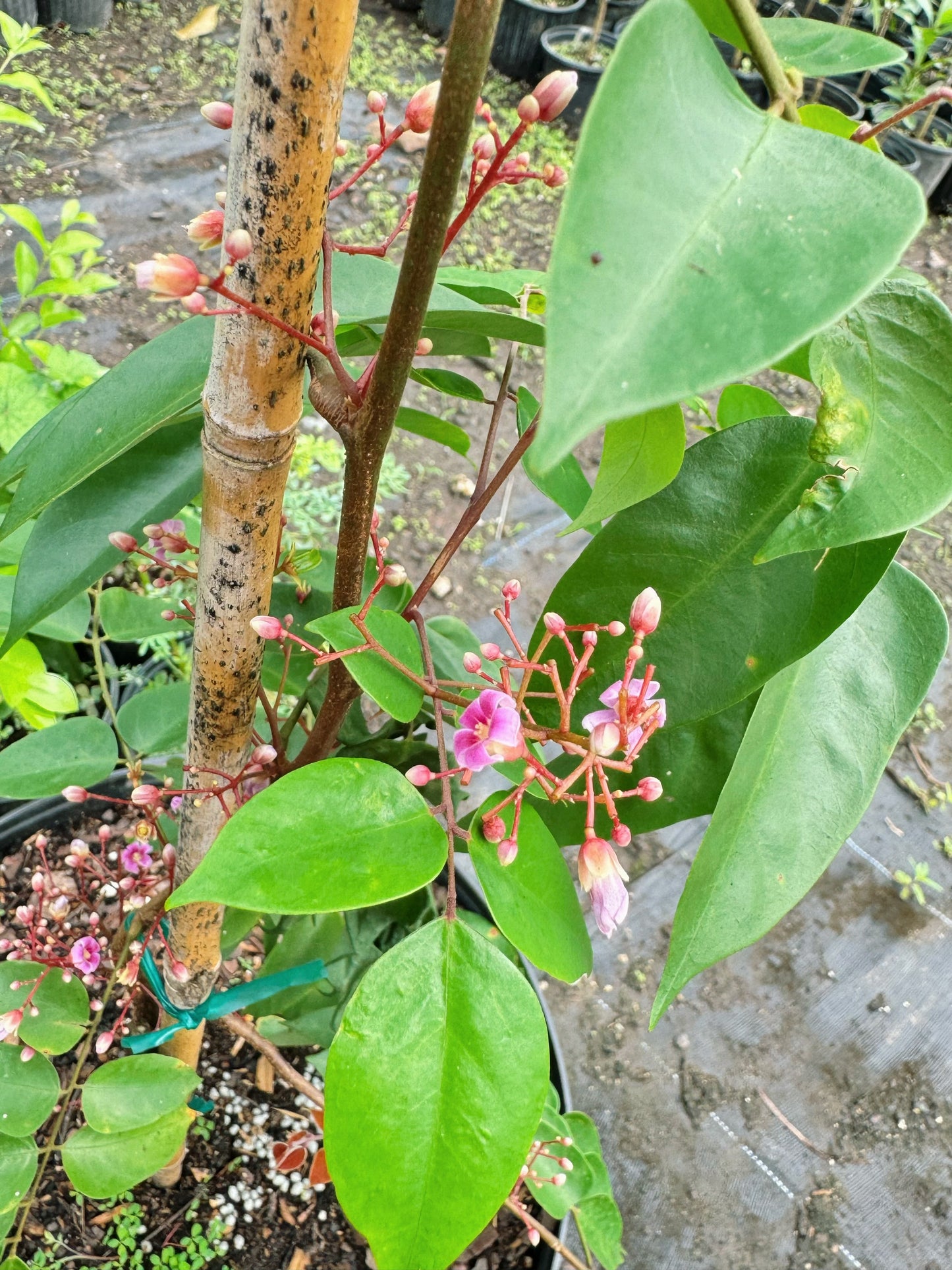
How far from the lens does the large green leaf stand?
1.24 ft

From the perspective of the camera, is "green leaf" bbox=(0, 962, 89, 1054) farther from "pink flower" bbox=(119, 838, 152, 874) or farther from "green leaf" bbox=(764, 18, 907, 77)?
"green leaf" bbox=(764, 18, 907, 77)

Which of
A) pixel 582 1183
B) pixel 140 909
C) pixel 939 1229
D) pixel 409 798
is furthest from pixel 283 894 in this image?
pixel 939 1229

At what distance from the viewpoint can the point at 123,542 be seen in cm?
43

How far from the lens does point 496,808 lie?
0.39 metres

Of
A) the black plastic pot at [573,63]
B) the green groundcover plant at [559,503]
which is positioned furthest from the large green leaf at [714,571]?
the black plastic pot at [573,63]

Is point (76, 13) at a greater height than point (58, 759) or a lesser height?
lesser

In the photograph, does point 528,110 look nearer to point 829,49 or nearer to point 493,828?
point 829,49

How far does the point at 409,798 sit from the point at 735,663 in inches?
5.5

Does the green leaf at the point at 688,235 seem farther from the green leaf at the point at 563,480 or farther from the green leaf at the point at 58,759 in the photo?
the green leaf at the point at 58,759

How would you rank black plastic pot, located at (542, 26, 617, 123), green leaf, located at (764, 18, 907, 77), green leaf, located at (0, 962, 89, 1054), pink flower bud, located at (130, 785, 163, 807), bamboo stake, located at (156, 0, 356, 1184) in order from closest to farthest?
bamboo stake, located at (156, 0, 356, 1184) < green leaf, located at (764, 18, 907, 77) < pink flower bud, located at (130, 785, 163, 807) < green leaf, located at (0, 962, 89, 1054) < black plastic pot, located at (542, 26, 617, 123)

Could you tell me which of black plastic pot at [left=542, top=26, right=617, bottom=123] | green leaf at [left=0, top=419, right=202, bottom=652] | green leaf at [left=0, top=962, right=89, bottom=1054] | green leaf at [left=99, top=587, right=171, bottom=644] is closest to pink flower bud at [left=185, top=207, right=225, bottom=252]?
green leaf at [left=0, top=419, right=202, bottom=652]

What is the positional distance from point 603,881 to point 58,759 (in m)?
0.42

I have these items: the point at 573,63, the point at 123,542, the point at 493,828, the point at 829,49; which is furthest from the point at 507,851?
the point at 573,63

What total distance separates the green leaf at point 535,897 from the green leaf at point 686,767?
4 centimetres
